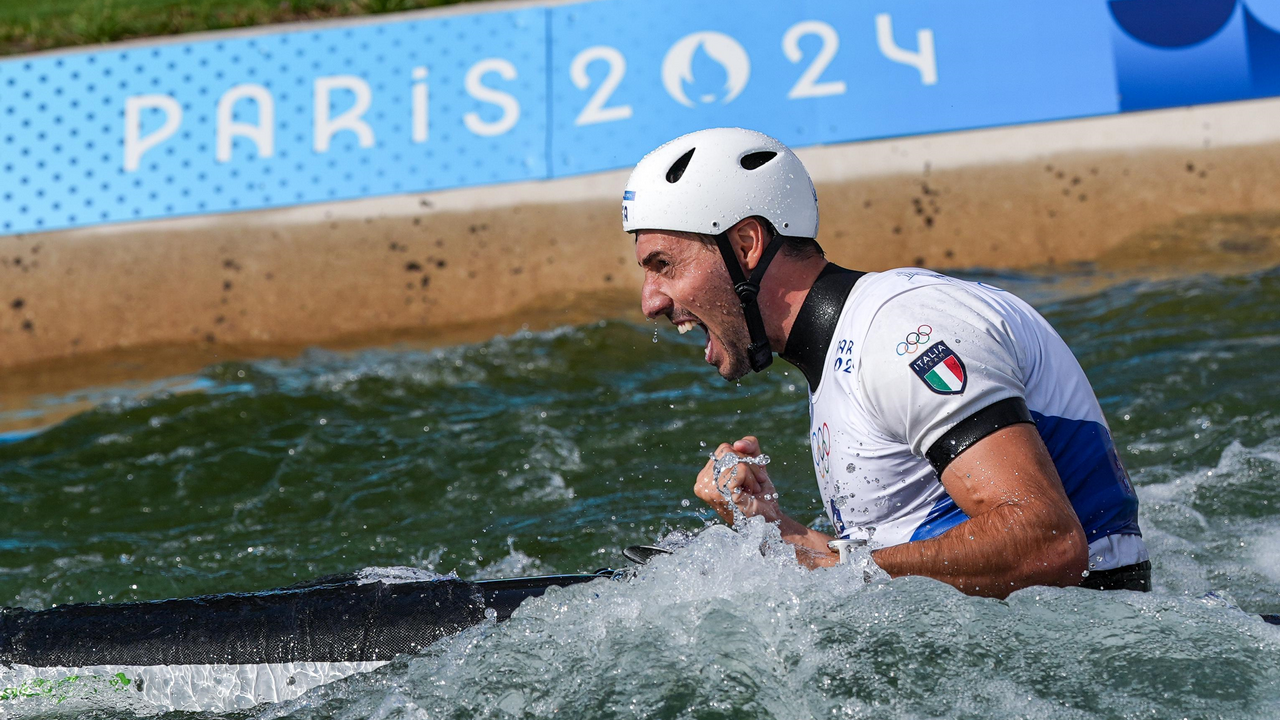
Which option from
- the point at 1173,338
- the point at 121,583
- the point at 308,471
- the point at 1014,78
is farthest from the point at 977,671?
the point at 1014,78

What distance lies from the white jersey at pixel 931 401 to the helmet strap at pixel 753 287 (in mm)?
189

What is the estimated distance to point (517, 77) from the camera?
31.1 ft

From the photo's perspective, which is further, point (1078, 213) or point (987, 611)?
point (1078, 213)

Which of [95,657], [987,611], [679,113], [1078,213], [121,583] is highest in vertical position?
[679,113]

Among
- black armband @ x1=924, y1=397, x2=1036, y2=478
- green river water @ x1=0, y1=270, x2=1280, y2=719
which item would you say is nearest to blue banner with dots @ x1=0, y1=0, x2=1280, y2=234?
green river water @ x1=0, y1=270, x2=1280, y2=719

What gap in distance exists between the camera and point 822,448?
3.20 meters

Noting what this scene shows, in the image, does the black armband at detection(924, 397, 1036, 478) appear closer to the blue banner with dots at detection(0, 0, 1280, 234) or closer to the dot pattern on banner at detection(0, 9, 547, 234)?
the blue banner with dots at detection(0, 0, 1280, 234)

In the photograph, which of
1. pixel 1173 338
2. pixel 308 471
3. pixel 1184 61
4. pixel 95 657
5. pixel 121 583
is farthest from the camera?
pixel 1184 61

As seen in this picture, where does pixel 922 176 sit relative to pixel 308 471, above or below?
above

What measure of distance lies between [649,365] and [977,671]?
501cm

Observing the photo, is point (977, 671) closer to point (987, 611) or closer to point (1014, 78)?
point (987, 611)

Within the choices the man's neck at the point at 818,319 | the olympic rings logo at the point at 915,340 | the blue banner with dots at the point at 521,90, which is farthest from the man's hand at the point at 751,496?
the blue banner with dots at the point at 521,90

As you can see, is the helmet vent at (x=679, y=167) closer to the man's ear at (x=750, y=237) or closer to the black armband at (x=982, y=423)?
the man's ear at (x=750, y=237)

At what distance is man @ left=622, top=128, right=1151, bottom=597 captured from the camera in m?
2.65
